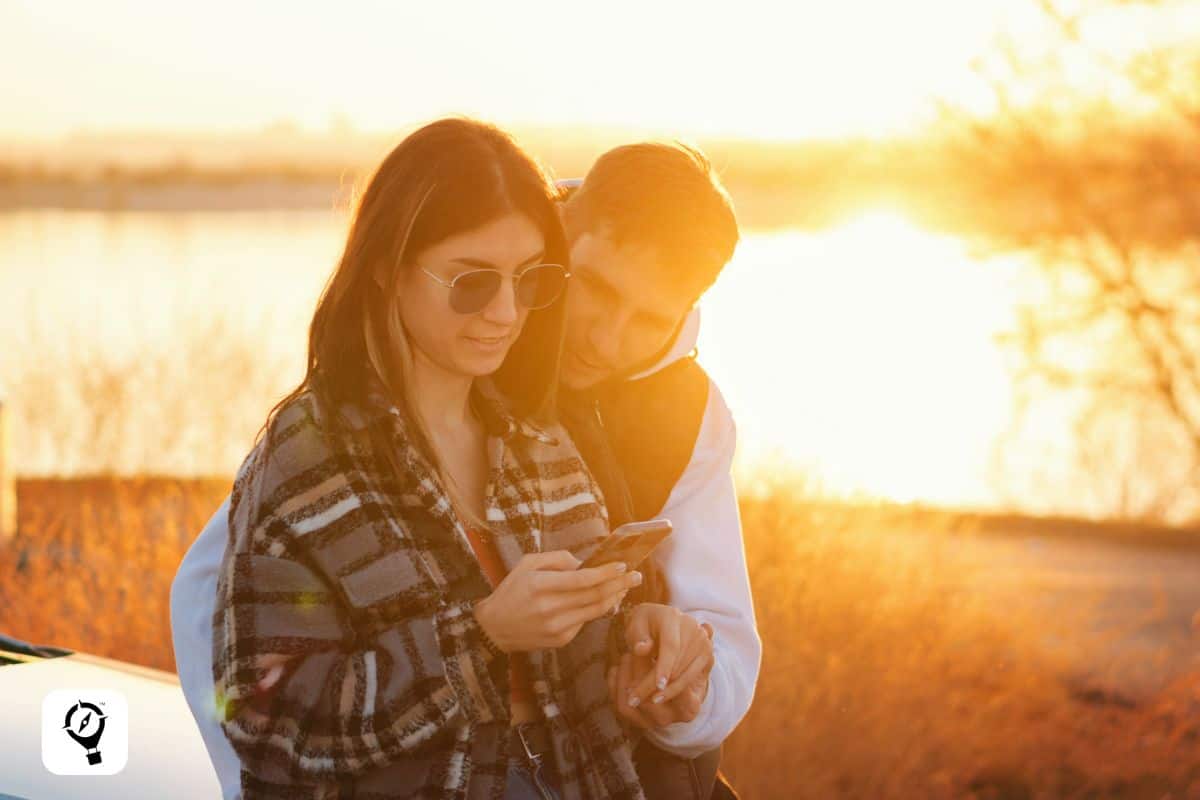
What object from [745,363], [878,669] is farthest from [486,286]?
[745,363]

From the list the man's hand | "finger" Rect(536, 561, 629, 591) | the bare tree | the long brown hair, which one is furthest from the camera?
the bare tree

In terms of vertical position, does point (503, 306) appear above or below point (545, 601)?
above

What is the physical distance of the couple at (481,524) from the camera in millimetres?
2043

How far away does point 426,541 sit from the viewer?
2.16 m

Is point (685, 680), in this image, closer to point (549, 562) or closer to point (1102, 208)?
point (549, 562)

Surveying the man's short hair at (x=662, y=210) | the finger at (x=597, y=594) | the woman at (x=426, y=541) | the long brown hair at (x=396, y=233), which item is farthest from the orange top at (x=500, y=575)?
the man's short hair at (x=662, y=210)

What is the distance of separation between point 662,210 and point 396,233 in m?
0.57

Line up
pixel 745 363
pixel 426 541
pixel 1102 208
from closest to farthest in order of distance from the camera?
1. pixel 426 541
2. pixel 1102 208
3. pixel 745 363

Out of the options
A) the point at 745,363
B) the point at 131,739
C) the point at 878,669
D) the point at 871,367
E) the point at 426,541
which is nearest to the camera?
the point at 426,541

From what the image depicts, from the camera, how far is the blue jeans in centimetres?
223

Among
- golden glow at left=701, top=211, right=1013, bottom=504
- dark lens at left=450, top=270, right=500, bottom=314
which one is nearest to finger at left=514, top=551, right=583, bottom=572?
dark lens at left=450, top=270, right=500, bottom=314

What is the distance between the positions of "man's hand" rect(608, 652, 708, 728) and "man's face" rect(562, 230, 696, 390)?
0.50 metres

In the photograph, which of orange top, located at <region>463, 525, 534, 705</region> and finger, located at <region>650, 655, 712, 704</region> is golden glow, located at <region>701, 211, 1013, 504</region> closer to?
finger, located at <region>650, 655, 712, 704</region>

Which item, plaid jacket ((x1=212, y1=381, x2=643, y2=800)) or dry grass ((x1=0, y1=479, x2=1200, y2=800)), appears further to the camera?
dry grass ((x1=0, y1=479, x2=1200, y2=800))
